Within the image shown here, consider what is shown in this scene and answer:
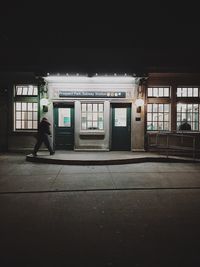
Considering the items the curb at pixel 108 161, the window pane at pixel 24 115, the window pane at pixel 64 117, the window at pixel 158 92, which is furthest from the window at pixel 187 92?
the window pane at pixel 24 115

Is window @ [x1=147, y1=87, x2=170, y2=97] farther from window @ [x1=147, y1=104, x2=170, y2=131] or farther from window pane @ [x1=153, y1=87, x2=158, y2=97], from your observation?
window @ [x1=147, y1=104, x2=170, y2=131]

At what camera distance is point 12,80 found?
12531 mm

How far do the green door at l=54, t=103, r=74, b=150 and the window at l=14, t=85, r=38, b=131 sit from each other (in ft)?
3.79

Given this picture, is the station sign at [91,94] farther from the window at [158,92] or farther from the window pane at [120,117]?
the window at [158,92]

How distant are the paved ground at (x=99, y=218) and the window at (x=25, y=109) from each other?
4.97 metres

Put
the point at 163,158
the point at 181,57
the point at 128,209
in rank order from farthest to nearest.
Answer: the point at 181,57 < the point at 163,158 < the point at 128,209

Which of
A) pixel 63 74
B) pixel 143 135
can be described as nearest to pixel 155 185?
pixel 143 135

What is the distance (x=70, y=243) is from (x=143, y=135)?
9561 mm

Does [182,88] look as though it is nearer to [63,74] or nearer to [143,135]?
[143,135]

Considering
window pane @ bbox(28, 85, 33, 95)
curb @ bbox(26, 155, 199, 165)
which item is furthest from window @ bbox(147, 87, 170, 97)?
window pane @ bbox(28, 85, 33, 95)

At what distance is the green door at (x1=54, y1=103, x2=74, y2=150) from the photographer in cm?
1273

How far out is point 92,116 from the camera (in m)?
12.7

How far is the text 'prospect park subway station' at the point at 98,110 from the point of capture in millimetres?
12406

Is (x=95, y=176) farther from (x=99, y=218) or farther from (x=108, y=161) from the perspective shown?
(x=99, y=218)
